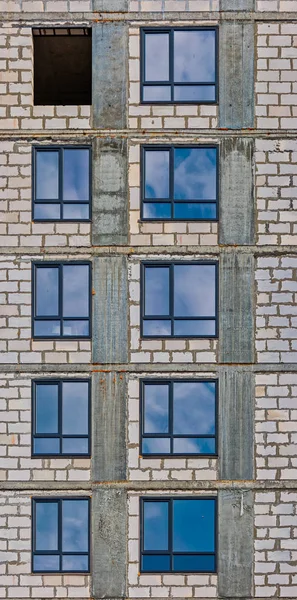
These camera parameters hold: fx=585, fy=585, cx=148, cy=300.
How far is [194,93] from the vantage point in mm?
10211

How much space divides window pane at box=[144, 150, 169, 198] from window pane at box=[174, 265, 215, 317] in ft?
4.47

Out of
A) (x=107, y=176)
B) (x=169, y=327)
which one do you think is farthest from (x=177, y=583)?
(x=107, y=176)

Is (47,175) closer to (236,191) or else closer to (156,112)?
(156,112)

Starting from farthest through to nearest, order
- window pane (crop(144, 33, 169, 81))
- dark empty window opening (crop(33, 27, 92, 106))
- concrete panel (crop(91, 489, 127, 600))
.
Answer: dark empty window opening (crop(33, 27, 92, 106))
window pane (crop(144, 33, 169, 81))
concrete panel (crop(91, 489, 127, 600))

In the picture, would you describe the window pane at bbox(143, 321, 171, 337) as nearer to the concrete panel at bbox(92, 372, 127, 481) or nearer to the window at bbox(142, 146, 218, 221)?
the concrete panel at bbox(92, 372, 127, 481)

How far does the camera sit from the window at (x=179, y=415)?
10.1 metres

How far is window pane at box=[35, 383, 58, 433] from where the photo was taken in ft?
33.4

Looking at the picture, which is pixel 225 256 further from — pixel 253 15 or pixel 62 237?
pixel 253 15

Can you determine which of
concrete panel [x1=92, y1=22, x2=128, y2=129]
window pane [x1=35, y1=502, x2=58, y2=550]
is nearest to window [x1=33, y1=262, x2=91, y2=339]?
concrete panel [x1=92, y1=22, x2=128, y2=129]

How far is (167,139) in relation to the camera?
33.4 feet

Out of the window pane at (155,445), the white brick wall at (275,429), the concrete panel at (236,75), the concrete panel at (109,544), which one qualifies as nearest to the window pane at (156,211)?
the concrete panel at (236,75)

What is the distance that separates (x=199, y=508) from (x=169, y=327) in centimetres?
317

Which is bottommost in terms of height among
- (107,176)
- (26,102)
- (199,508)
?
(199,508)

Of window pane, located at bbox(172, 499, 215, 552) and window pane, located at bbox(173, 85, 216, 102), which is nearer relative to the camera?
window pane, located at bbox(172, 499, 215, 552)
